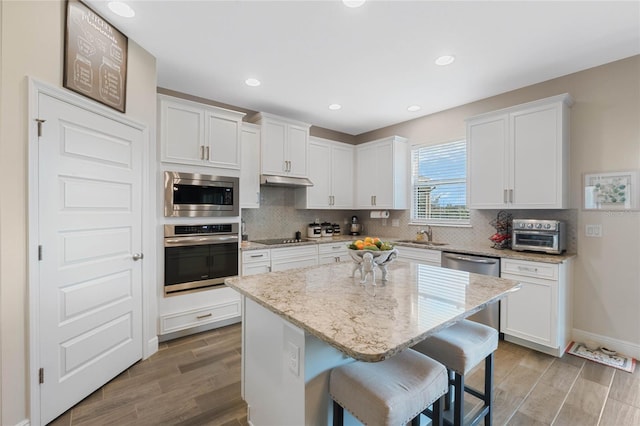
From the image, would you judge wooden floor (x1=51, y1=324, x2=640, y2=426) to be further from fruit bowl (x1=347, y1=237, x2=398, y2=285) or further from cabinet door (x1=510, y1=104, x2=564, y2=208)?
cabinet door (x1=510, y1=104, x2=564, y2=208)

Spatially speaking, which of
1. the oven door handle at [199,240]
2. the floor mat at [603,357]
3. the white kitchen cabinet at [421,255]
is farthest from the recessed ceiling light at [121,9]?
the floor mat at [603,357]

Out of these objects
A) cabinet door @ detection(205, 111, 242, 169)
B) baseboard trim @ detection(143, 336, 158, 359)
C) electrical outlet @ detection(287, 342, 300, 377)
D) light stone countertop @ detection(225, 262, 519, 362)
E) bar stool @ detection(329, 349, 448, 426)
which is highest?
cabinet door @ detection(205, 111, 242, 169)

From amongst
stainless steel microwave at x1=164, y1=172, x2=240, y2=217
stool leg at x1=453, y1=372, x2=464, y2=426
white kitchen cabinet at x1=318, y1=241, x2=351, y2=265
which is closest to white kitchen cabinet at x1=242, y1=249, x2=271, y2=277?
stainless steel microwave at x1=164, y1=172, x2=240, y2=217

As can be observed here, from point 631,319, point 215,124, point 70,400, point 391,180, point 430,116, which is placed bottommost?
point 70,400

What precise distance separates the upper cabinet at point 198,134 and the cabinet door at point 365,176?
2178mm

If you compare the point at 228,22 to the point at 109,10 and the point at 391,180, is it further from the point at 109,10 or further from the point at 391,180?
the point at 391,180

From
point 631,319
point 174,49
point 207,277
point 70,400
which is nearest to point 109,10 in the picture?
point 174,49

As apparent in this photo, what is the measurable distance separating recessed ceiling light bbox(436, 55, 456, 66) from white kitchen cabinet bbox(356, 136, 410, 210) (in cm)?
161

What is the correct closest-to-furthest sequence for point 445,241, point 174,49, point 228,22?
point 228,22 < point 174,49 < point 445,241

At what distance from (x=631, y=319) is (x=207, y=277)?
4.18 m

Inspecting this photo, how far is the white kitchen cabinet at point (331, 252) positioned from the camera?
4.07 metres

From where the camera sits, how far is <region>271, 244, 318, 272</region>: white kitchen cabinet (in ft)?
11.8

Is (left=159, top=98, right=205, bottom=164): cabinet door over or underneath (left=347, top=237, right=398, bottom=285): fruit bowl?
over

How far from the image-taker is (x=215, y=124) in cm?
323
